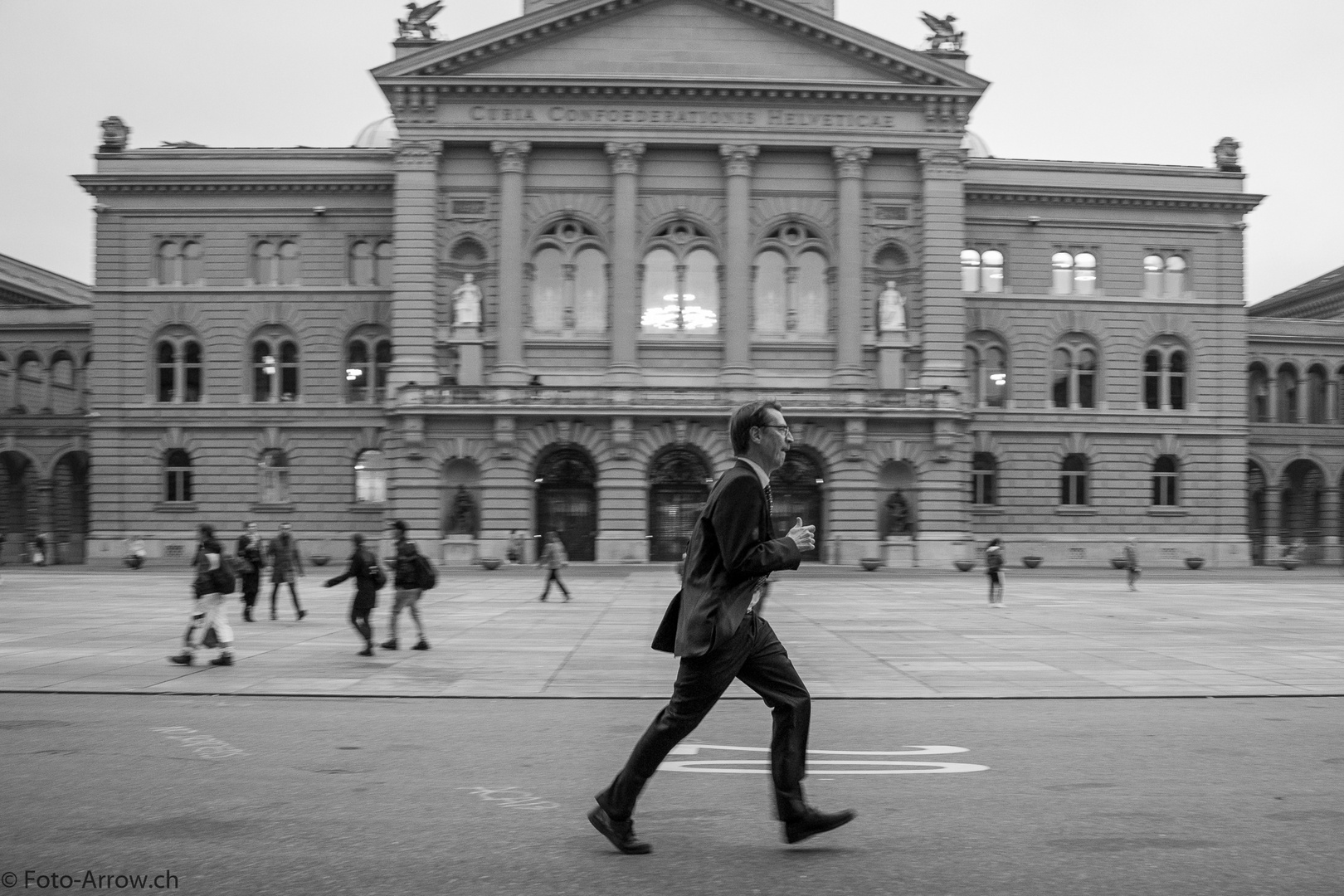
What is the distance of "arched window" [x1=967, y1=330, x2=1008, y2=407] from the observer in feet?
192

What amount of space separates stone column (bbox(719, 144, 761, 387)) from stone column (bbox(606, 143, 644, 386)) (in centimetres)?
379

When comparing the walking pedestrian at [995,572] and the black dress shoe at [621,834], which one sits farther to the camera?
the walking pedestrian at [995,572]

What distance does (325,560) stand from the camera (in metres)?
53.3

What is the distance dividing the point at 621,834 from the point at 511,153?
49.2 m

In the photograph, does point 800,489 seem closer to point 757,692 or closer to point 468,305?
point 468,305

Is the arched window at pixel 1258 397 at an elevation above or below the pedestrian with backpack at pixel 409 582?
above

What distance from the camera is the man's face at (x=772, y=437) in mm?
6770

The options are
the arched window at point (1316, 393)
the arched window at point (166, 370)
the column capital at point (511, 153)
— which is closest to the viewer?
the column capital at point (511, 153)

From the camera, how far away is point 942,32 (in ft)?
184

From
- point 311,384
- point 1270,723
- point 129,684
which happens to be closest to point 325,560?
point 311,384

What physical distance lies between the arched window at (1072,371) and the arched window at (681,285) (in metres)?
16.7

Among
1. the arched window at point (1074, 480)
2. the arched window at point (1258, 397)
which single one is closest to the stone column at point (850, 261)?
the arched window at point (1074, 480)

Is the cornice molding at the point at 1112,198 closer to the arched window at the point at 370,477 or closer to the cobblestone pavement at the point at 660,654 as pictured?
the cobblestone pavement at the point at 660,654

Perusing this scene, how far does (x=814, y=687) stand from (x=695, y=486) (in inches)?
1551
